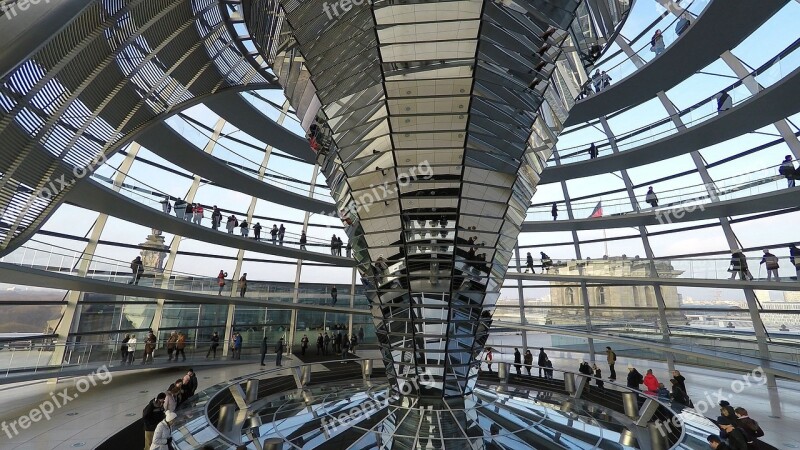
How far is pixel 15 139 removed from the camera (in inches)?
359

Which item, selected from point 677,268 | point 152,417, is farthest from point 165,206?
point 677,268

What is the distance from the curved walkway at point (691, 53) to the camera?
11.9 meters

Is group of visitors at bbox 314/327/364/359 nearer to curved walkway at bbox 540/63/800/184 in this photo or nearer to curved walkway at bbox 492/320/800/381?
curved walkway at bbox 492/320/800/381

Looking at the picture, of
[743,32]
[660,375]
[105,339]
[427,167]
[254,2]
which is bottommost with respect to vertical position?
[660,375]

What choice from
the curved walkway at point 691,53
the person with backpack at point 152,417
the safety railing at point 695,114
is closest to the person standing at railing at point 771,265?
the safety railing at point 695,114

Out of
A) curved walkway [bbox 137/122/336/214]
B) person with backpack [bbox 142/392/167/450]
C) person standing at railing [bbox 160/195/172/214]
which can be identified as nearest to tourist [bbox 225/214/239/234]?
curved walkway [bbox 137/122/336/214]

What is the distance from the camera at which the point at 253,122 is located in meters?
19.3

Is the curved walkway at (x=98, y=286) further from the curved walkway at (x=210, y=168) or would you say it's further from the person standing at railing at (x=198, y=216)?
the curved walkway at (x=210, y=168)

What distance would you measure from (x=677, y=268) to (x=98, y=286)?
2329cm

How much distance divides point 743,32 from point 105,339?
1075 inches

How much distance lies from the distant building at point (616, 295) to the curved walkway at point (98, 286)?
14227 mm

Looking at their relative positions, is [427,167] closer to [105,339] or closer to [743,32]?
[743,32]

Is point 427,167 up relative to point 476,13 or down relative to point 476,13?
down

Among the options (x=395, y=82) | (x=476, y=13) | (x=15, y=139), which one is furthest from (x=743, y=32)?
(x=15, y=139)
